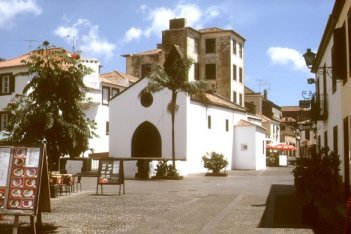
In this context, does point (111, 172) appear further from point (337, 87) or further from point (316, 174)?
point (316, 174)

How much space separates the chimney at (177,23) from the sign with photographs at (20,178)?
46.4 meters

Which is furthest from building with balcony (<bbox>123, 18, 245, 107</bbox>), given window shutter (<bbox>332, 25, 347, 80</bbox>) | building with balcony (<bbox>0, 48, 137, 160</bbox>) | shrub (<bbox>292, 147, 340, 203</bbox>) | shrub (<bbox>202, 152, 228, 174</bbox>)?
shrub (<bbox>292, 147, 340, 203</bbox>)

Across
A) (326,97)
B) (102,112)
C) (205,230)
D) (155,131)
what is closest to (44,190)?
(205,230)

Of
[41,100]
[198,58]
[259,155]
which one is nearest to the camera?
[41,100]

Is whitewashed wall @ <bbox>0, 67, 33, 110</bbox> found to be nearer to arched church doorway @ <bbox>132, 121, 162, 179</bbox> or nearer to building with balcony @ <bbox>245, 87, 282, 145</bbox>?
arched church doorway @ <bbox>132, 121, 162, 179</bbox>

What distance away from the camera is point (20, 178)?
9164mm

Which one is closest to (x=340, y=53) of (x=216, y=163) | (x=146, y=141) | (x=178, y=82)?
(x=178, y=82)

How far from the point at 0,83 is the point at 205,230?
36.0 m

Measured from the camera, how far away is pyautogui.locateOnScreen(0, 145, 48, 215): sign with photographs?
8.99 m

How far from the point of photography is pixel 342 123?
17.8m

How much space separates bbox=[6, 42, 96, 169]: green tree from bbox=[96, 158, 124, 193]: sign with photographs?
233 cm

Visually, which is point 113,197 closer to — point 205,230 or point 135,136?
point 205,230

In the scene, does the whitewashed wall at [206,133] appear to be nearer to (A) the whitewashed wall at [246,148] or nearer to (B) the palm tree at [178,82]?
(A) the whitewashed wall at [246,148]

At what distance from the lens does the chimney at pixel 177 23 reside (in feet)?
179
